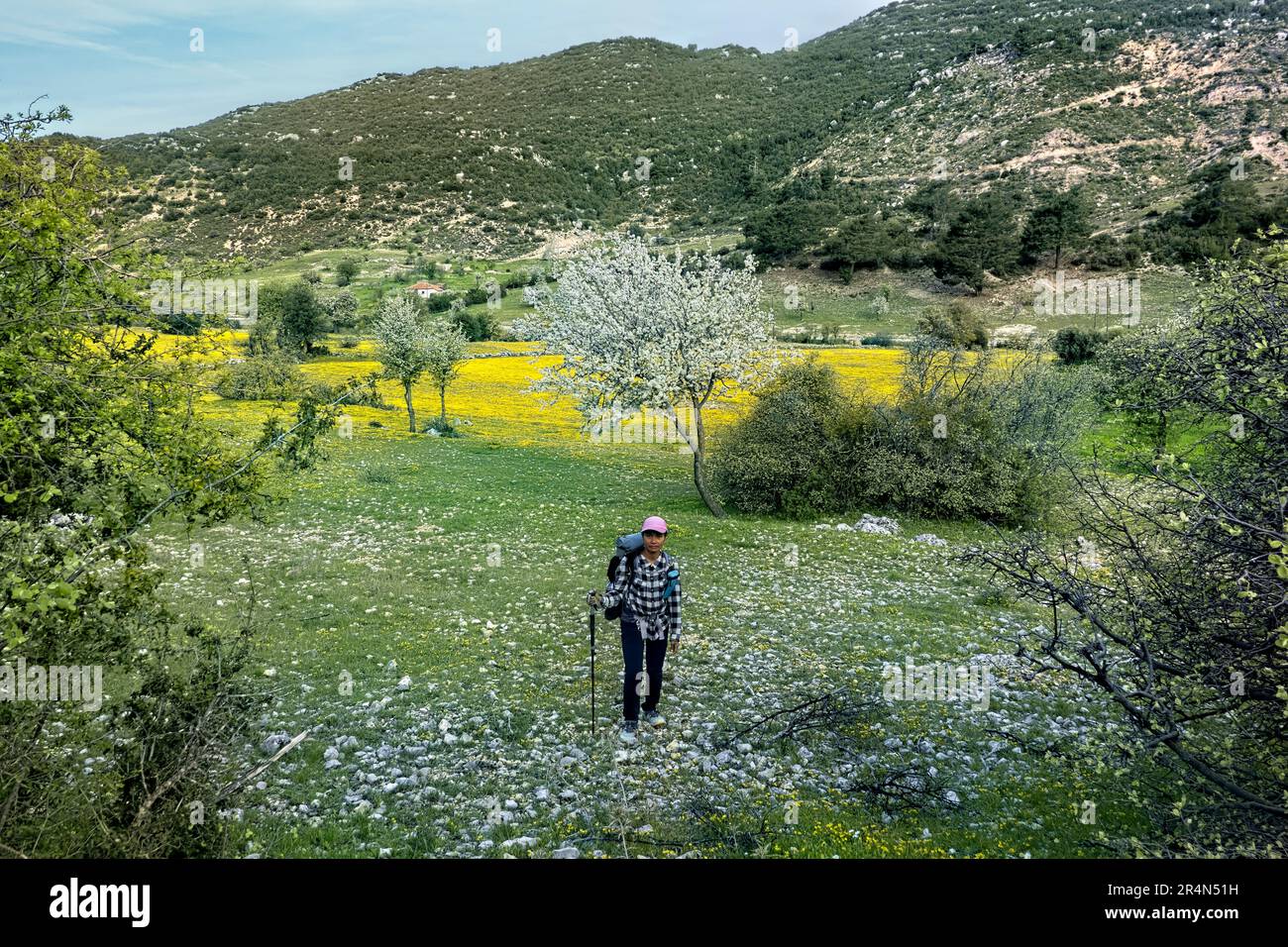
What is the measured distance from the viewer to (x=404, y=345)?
43125mm

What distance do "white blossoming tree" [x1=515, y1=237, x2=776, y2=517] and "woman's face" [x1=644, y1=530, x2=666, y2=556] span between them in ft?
46.8

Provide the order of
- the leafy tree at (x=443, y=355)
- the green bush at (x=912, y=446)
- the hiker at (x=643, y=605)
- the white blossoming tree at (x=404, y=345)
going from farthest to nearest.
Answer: the leafy tree at (x=443, y=355)
the white blossoming tree at (x=404, y=345)
the green bush at (x=912, y=446)
the hiker at (x=643, y=605)

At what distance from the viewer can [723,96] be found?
197000mm

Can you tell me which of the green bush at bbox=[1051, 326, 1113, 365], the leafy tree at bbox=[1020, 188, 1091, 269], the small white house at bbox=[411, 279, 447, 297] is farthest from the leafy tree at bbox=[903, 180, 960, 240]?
the small white house at bbox=[411, 279, 447, 297]

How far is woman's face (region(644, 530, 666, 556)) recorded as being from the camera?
9.30 m

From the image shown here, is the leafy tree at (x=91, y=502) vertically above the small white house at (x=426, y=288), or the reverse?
the small white house at (x=426, y=288)

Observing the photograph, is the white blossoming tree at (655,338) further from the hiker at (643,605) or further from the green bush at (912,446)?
the hiker at (643,605)

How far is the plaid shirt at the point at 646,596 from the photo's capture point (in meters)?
9.48

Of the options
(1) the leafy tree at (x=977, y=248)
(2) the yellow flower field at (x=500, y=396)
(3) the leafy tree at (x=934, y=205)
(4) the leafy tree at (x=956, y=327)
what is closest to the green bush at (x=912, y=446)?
(2) the yellow flower field at (x=500, y=396)

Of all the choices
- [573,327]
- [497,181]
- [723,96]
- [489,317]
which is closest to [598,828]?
[573,327]

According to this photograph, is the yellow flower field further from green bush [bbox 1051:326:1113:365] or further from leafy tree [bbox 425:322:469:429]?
green bush [bbox 1051:326:1113:365]

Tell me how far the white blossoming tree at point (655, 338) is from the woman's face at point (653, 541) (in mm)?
14256

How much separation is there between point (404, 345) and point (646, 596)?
125ft
